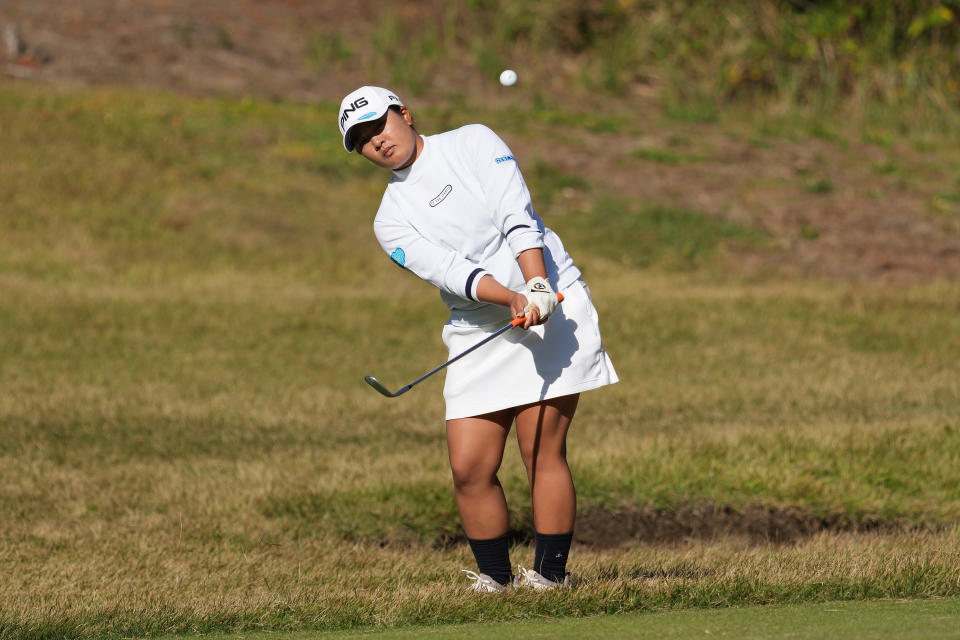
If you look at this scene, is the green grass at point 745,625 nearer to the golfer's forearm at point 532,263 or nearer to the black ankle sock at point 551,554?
the black ankle sock at point 551,554

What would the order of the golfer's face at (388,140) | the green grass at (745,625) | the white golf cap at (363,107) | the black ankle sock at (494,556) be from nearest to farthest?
the green grass at (745,625)
the white golf cap at (363,107)
the golfer's face at (388,140)
the black ankle sock at (494,556)

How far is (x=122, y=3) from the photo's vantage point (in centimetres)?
2427

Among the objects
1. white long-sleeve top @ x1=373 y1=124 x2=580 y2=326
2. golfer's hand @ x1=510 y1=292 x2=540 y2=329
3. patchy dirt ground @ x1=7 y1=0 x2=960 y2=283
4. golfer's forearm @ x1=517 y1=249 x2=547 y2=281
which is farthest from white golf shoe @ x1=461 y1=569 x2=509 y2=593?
patchy dirt ground @ x1=7 y1=0 x2=960 y2=283

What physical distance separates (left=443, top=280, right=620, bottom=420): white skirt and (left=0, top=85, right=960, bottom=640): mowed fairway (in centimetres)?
79

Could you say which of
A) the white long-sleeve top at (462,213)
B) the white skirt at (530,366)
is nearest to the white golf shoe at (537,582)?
the white skirt at (530,366)

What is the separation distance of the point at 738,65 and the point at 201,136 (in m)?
9.03

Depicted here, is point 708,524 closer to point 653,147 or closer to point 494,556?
point 494,556

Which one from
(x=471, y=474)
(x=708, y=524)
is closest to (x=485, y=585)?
(x=471, y=474)

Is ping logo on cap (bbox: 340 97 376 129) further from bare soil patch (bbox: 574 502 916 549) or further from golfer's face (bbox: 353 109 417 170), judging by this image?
bare soil patch (bbox: 574 502 916 549)

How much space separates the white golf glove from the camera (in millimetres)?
5070

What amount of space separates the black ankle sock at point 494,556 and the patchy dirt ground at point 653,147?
11379 millimetres

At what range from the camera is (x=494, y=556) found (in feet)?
18.8

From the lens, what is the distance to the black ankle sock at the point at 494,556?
5707 mm

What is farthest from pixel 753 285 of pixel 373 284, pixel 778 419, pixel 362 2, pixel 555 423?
pixel 362 2
